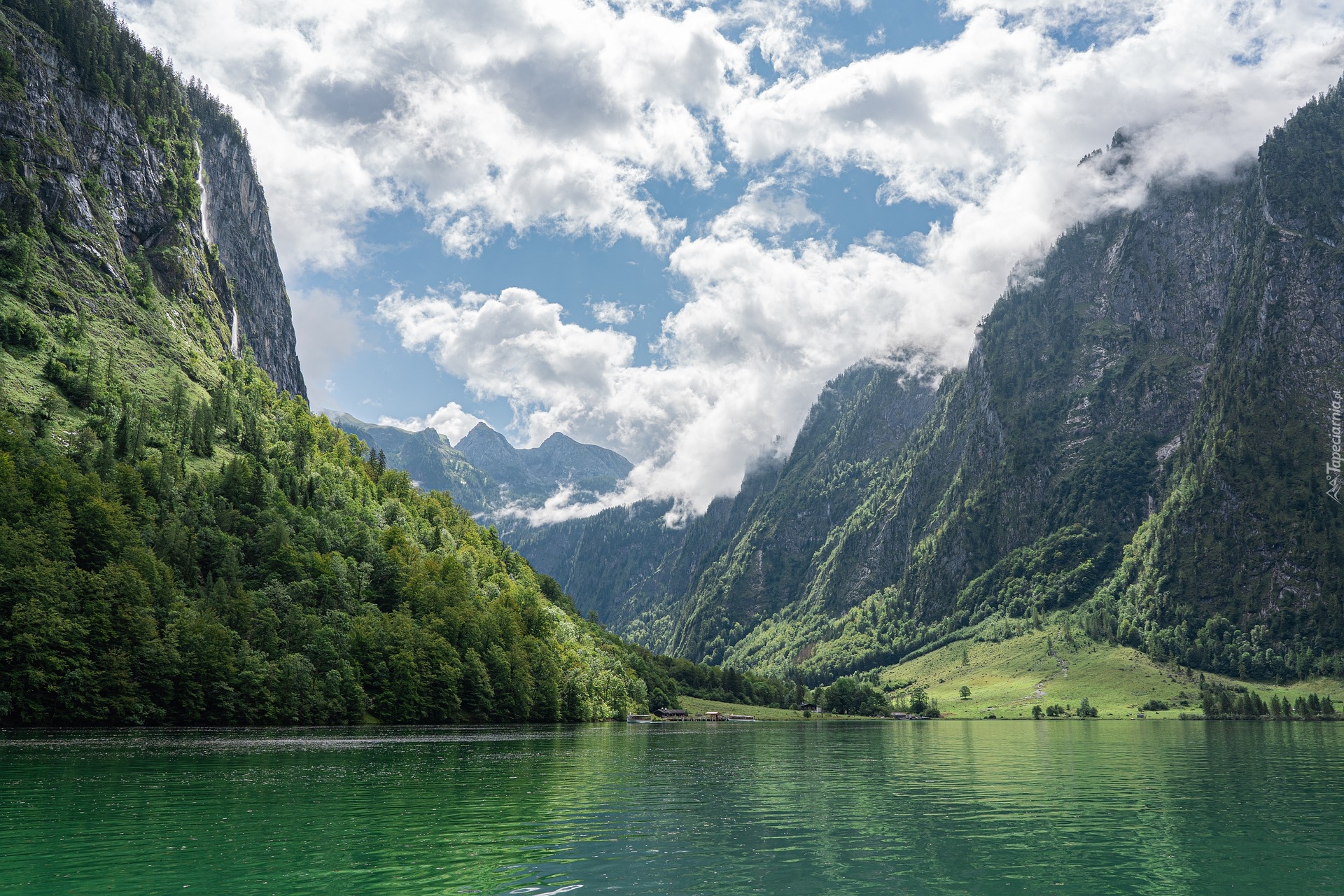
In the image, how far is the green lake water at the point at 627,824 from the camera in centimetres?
3475

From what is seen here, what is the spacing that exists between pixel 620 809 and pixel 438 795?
13.0 m

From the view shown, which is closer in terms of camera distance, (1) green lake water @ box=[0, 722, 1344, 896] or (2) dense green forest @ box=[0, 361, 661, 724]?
(1) green lake water @ box=[0, 722, 1344, 896]

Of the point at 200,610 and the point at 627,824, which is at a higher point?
the point at 200,610

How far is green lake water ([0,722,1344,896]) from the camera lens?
3475 cm

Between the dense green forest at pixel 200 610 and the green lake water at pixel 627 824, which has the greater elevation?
the dense green forest at pixel 200 610

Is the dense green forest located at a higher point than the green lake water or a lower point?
higher

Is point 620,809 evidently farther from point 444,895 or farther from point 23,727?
point 23,727

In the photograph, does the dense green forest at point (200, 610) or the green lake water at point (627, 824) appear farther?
the dense green forest at point (200, 610)

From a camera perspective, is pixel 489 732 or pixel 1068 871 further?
pixel 489 732

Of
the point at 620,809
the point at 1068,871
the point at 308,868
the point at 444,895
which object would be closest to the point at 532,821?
the point at 620,809

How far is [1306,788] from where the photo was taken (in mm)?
73500

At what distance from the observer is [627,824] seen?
49812 mm

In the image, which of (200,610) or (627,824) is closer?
(627,824)

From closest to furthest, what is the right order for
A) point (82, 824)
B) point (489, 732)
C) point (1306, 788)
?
point (82, 824)
point (1306, 788)
point (489, 732)
